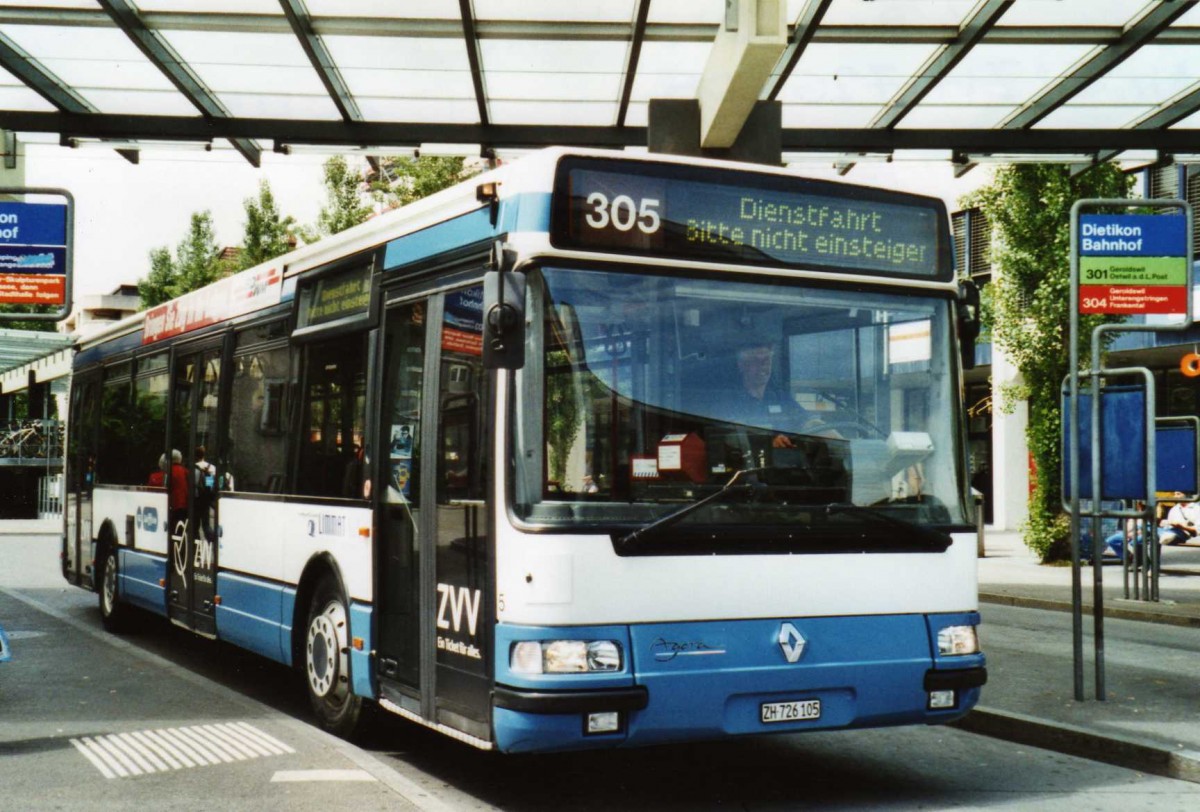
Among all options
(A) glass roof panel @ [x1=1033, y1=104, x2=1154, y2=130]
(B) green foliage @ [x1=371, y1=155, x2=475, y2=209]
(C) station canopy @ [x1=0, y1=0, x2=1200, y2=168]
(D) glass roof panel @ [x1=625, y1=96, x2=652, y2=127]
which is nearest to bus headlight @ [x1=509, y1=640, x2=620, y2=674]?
(C) station canopy @ [x1=0, y1=0, x2=1200, y2=168]

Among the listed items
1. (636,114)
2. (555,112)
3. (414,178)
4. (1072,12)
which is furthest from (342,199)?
(1072,12)

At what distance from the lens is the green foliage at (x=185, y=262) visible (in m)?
42.5

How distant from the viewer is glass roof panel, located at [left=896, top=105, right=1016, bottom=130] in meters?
13.0

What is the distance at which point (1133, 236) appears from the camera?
32.1 feet

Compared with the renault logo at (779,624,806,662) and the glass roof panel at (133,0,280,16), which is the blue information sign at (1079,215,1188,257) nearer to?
the renault logo at (779,624,806,662)

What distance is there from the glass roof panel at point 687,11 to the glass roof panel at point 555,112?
190cm

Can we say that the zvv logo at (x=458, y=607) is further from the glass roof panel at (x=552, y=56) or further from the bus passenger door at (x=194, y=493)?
the glass roof panel at (x=552, y=56)

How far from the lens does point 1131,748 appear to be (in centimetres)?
767

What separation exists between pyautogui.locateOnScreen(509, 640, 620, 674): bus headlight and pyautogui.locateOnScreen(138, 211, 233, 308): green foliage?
37234 mm

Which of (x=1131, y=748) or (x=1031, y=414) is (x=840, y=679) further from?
(x=1031, y=414)

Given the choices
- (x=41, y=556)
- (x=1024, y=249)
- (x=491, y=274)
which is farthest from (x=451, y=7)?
(x=41, y=556)

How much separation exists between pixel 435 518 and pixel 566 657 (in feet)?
4.20

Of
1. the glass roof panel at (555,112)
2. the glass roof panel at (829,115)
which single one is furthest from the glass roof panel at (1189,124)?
the glass roof panel at (555,112)

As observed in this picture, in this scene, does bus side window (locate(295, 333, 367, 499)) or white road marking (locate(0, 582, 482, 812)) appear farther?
bus side window (locate(295, 333, 367, 499))
